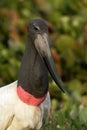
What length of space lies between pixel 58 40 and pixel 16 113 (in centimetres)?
456

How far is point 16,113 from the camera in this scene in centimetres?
650

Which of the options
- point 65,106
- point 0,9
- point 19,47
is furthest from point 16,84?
point 0,9

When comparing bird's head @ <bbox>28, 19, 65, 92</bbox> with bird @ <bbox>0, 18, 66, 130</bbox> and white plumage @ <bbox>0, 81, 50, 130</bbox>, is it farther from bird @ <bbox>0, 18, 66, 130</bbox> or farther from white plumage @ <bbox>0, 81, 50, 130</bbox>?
white plumage @ <bbox>0, 81, 50, 130</bbox>

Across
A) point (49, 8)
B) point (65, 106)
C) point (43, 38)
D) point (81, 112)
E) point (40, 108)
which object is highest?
point (43, 38)

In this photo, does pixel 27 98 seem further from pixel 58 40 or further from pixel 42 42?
pixel 58 40

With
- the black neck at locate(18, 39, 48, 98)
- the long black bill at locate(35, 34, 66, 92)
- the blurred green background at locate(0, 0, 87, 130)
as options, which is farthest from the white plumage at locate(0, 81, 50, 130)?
the blurred green background at locate(0, 0, 87, 130)

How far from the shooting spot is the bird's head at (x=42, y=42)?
6484 millimetres

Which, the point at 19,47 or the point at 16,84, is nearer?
the point at 16,84

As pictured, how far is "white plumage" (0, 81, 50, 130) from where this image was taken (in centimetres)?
650

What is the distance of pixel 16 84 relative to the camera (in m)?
6.67

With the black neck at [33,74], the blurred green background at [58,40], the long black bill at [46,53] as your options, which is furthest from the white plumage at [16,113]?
the blurred green background at [58,40]

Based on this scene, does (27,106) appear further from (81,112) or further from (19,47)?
(19,47)

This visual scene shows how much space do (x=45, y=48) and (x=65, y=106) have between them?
2.46 meters

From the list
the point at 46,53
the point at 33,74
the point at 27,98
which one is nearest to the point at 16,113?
the point at 27,98
